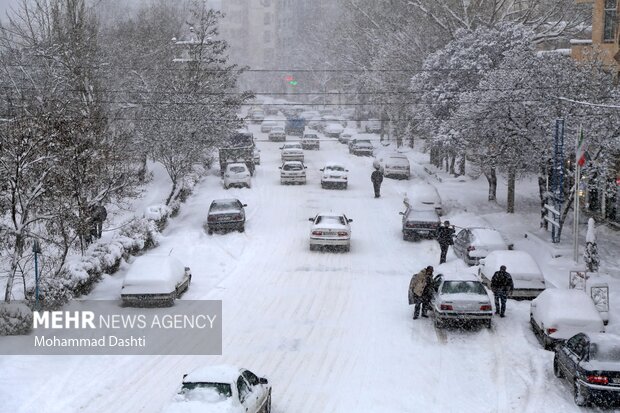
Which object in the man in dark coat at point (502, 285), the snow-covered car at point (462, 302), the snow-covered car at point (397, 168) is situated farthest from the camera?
the snow-covered car at point (397, 168)

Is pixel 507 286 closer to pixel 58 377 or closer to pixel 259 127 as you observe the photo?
pixel 58 377

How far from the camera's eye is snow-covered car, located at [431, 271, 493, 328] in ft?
71.7

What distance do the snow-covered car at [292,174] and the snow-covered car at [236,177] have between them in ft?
7.93

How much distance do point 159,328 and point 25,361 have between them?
444cm

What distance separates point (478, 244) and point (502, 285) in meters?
6.74

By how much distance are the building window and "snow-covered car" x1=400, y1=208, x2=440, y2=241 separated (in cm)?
1433

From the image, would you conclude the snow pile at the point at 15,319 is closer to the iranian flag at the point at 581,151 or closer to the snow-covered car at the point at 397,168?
the iranian flag at the point at 581,151

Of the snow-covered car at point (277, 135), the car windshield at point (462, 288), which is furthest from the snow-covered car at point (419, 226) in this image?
the snow-covered car at point (277, 135)

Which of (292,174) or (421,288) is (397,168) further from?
(421,288)

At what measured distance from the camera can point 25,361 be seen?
1892 centimetres

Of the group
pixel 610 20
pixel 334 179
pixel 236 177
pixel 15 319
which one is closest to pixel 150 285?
pixel 15 319

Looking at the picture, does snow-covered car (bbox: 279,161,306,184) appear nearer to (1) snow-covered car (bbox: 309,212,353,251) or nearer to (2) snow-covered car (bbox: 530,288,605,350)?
(1) snow-covered car (bbox: 309,212,353,251)

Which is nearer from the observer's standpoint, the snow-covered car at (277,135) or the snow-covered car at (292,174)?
the snow-covered car at (292,174)

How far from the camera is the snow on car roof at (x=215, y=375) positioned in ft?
47.4
